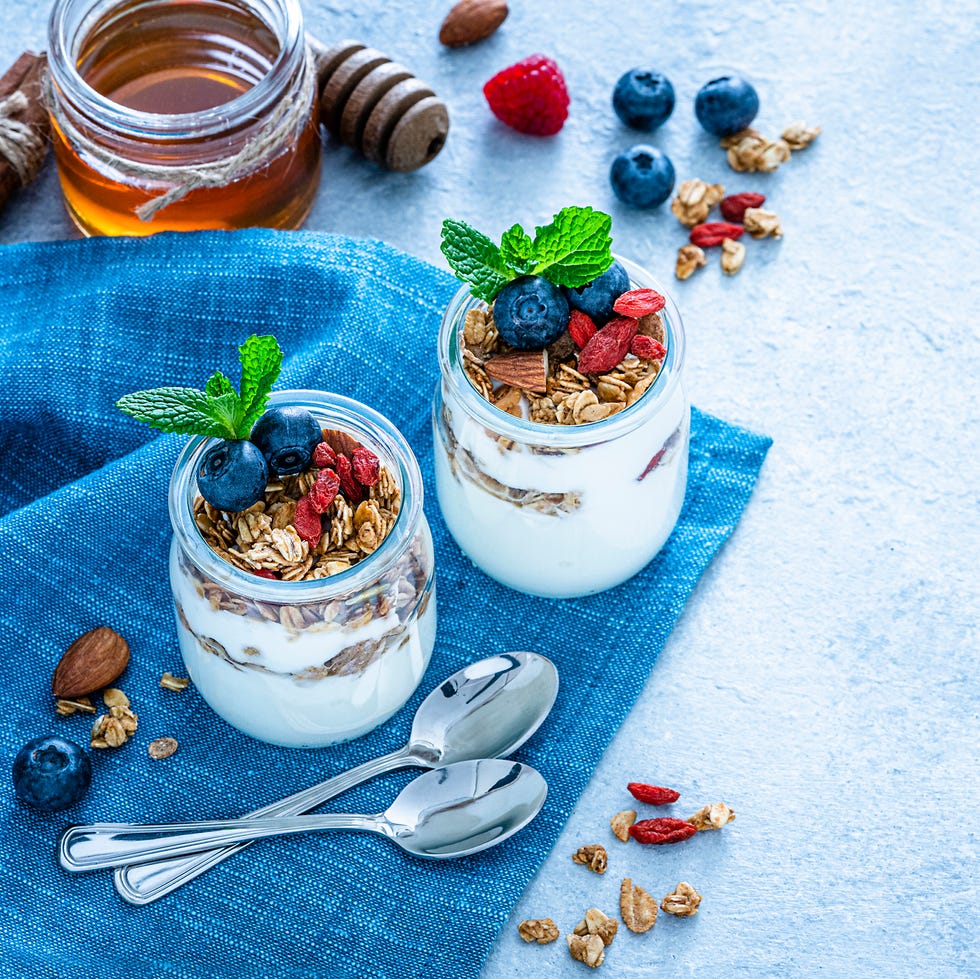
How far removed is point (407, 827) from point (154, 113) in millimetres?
934

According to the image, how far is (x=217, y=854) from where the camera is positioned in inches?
60.9

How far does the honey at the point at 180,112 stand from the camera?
1.75 meters

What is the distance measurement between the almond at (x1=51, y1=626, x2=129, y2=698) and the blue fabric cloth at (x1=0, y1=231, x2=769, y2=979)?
2 cm

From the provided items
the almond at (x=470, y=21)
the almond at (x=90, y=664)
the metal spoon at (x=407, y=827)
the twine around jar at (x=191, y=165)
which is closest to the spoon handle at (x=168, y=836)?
the metal spoon at (x=407, y=827)

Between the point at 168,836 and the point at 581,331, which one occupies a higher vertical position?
the point at 581,331

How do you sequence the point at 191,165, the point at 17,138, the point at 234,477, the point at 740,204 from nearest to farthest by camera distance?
the point at 234,477 → the point at 191,165 → the point at 17,138 → the point at 740,204

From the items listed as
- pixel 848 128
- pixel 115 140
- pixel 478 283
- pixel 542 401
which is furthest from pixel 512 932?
pixel 848 128

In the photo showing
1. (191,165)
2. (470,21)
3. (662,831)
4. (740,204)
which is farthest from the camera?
(470,21)

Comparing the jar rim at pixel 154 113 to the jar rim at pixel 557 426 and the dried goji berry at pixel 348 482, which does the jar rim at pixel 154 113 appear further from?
the dried goji berry at pixel 348 482

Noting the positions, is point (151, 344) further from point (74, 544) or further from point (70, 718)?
point (70, 718)

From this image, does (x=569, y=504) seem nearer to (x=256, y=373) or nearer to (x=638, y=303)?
(x=638, y=303)

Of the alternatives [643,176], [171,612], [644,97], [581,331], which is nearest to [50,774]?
[171,612]

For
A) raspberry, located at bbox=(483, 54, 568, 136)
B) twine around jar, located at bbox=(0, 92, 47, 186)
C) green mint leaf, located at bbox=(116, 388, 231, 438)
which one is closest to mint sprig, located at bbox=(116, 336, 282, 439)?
green mint leaf, located at bbox=(116, 388, 231, 438)

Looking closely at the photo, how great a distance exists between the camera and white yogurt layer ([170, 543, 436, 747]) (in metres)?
1.42
